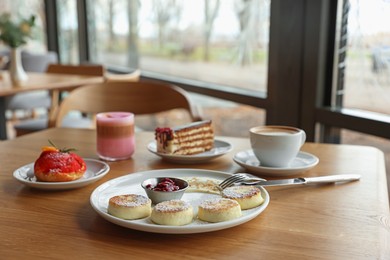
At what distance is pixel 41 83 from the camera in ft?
9.70

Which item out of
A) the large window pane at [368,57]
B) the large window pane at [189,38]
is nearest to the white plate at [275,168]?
the large window pane at [368,57]

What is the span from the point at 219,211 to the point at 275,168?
35 centimetres

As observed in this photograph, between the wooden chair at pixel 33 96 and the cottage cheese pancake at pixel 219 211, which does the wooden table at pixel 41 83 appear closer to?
the wooden chair at pixel 33 96

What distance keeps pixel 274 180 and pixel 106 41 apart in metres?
3.85

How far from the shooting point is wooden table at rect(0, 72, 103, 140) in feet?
9.14

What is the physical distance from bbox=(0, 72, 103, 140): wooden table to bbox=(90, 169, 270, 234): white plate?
1.95m

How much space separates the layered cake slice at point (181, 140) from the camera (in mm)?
1220

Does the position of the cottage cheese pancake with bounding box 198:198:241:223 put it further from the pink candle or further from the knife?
the pink candle

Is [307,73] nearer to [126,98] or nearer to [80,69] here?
[126,98]

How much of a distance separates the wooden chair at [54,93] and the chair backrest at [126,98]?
86 cm

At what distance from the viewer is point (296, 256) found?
707mm

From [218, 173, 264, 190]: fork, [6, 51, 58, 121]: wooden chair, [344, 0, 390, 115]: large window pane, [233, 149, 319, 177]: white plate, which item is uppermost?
[344, 0, 390, 115]: large window pane

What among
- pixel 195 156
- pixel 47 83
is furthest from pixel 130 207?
pixel 47 83

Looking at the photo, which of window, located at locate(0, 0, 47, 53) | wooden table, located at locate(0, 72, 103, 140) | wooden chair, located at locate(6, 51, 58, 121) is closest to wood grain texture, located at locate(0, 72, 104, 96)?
wooden table, located at locate(0, 72, 103, 140)
